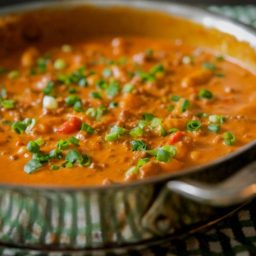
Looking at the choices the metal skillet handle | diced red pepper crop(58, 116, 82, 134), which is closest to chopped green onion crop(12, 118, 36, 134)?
diced red pepper crop(58, 116, 82, 134)

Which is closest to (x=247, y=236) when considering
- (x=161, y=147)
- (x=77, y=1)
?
(x=161, y=147)

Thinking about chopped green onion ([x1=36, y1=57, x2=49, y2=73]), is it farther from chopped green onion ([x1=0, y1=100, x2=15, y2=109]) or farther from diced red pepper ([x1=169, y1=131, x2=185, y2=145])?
diced red pepper ([x1=169, y1=131, x2=185, y2=145])

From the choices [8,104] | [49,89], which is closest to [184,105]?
[49,89]

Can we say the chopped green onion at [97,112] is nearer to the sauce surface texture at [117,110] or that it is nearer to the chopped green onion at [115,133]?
the sauce surface texture at [117,110]

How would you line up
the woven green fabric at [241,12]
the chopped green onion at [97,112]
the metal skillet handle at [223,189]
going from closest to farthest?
1. the metal skillet handle at [223,189]
2. the chopped green onion at [97,112]
3. the woven green fabric at [241,12]

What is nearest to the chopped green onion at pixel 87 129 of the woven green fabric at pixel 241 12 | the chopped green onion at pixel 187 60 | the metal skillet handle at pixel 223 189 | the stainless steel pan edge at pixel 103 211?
the stainless steel pan edge at pixel 103 211

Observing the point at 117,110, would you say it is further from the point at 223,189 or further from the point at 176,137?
the point at 223,189
